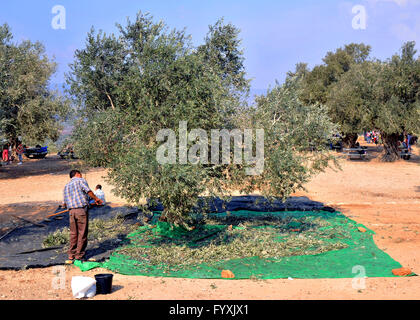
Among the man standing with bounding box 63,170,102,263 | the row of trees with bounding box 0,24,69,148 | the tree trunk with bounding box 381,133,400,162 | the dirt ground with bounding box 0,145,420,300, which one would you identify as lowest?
the dirt ground with bounding box 0,145,420,300

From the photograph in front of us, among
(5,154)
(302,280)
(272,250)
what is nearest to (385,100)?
(272,250)

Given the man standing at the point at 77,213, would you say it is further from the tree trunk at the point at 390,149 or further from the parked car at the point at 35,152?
the parked car at the point at 35,152

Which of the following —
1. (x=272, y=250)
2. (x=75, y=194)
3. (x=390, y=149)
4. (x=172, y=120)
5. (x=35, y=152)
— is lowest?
(x=272, y=250)

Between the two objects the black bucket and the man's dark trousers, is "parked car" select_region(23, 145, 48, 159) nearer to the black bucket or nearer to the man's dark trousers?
the man's dark trousers

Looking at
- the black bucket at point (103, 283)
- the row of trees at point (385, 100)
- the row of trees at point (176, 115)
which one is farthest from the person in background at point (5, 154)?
the black bucket at point (103, 283)

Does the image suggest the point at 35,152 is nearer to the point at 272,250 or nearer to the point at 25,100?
the point at 25,100

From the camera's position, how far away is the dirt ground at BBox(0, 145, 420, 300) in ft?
24.0

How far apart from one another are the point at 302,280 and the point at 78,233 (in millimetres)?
4525

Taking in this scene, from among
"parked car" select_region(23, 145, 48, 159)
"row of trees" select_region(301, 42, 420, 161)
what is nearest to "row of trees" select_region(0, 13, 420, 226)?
"row of trees" select_region(301, 42, 420, 161)

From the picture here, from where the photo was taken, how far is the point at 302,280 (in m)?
8.11

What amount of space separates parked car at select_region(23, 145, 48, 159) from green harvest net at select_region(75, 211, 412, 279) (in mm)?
28647
